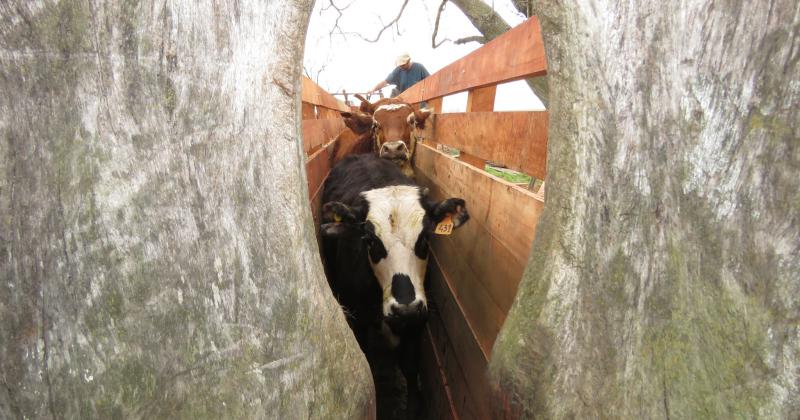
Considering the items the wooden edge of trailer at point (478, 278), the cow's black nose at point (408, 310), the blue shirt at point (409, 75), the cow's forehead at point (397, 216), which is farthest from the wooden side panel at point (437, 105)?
the blue shirt at point (409, 75)

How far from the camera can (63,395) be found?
35.7 inches

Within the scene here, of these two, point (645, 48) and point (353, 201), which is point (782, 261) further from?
point (353, 201)

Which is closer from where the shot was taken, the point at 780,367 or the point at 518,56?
the point at 780,367

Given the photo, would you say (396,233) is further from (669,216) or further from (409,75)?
(409,75)

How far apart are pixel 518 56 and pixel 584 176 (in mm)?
1290

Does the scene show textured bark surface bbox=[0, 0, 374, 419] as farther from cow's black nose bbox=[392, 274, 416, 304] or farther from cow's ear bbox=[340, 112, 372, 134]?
cow's ear bbox=[340, 112, 372, 134]

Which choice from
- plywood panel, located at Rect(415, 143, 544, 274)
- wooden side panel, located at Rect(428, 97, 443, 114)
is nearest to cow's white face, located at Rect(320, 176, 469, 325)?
plywood panel, located at Rect(415, 143, 544, 274)

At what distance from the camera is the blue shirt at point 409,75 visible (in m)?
11.6

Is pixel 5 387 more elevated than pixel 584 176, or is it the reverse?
pixel 584 176

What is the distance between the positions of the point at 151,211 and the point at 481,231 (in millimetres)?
1842

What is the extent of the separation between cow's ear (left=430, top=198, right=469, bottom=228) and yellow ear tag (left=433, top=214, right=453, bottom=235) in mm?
19

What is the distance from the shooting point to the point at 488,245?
231 cm

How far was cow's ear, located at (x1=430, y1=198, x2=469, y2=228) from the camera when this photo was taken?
280cm

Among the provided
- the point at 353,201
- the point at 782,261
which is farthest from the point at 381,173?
the point at 782,261
